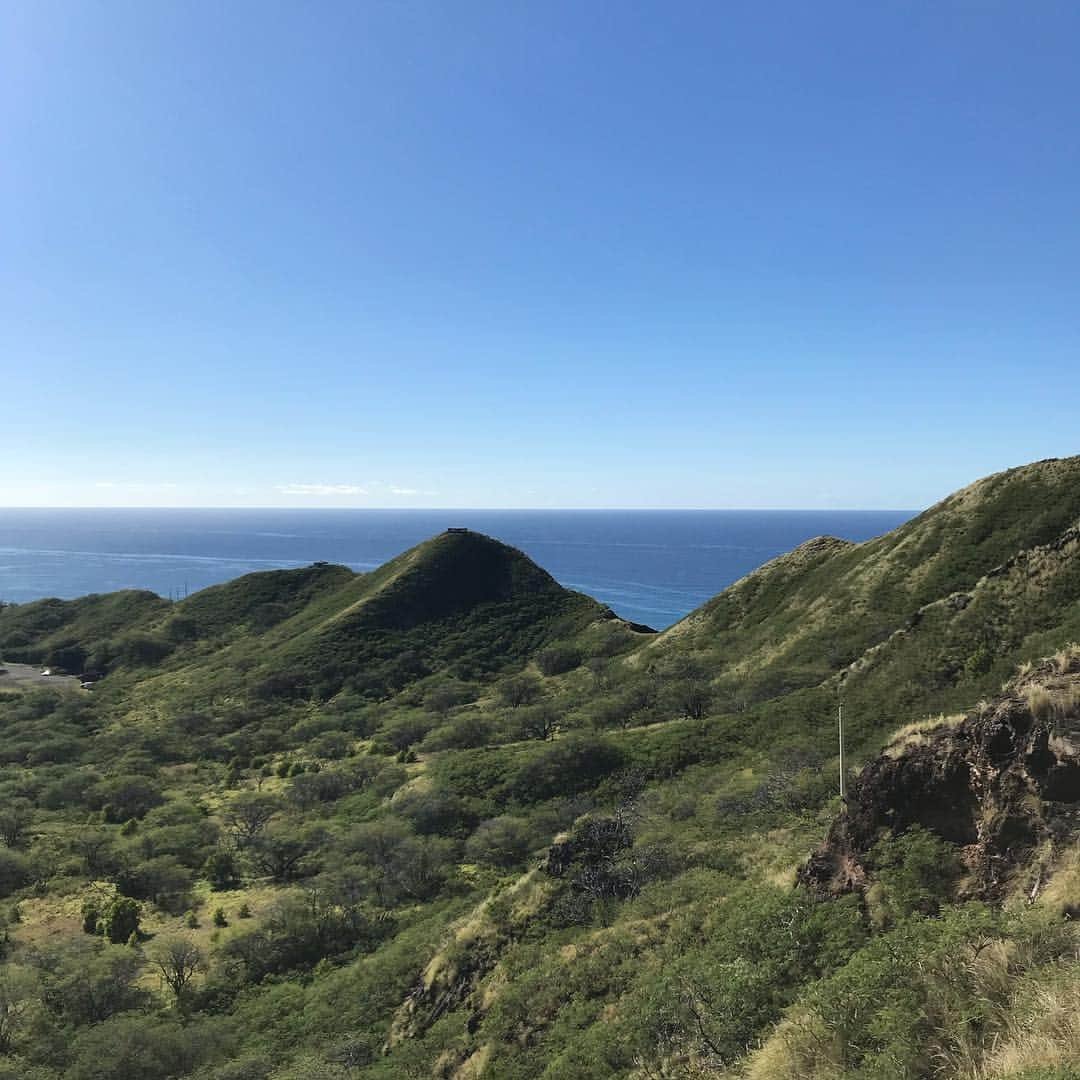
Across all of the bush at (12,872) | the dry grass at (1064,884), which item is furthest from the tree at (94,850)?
the dry grass at (1064,884)

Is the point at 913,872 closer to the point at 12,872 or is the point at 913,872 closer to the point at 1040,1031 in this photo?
the point at 1040,1031

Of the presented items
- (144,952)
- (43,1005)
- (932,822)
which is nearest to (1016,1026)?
(932,822)

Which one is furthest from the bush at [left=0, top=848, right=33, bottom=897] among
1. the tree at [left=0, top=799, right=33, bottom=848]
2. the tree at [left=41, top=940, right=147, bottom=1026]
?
the tree at [left=41, top=940, right=147, bottom=1026]

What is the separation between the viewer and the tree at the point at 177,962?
2809cm

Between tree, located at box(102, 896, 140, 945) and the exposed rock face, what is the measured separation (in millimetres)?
35482

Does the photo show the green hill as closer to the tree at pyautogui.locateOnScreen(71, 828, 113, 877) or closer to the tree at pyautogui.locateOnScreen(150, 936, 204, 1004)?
the tree at pyautogui.locateOnScreen(150, 936, 204, 1004)

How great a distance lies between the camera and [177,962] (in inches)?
1118

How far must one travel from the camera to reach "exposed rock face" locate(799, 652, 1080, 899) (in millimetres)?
12602

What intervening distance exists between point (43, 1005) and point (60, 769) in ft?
138

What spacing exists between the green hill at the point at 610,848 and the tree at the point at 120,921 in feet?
0.42

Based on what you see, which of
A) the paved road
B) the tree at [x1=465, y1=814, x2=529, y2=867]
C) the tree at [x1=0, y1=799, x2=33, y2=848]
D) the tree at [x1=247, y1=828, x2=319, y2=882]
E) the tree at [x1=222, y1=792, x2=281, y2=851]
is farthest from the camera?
the paved road

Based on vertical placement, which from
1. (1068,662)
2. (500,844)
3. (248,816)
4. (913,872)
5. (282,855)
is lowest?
(248,816)

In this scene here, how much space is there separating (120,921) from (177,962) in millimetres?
8062

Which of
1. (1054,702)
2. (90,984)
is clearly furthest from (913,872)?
(90,984)
